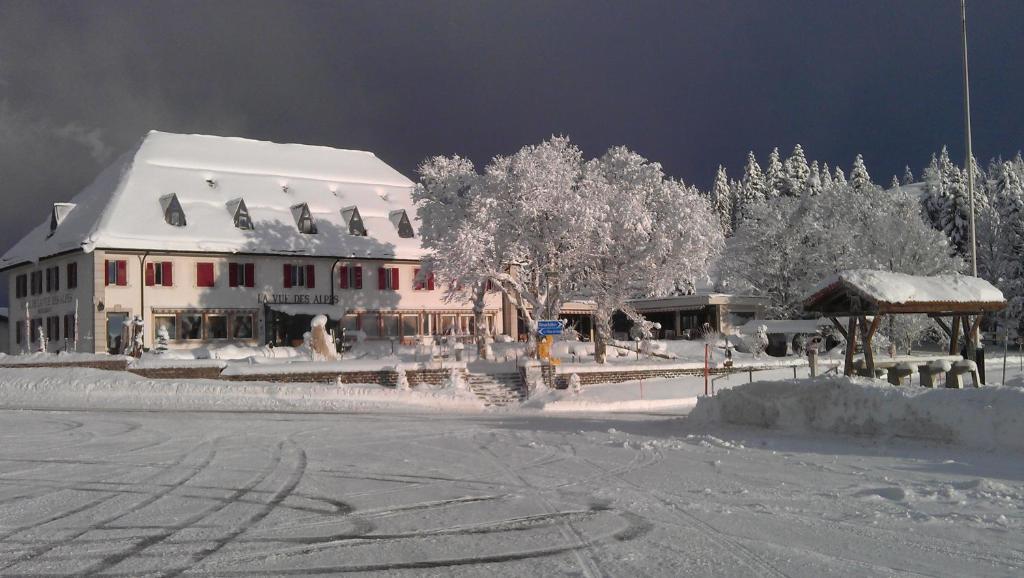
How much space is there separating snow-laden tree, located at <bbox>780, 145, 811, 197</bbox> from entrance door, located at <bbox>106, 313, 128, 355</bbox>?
291 ft

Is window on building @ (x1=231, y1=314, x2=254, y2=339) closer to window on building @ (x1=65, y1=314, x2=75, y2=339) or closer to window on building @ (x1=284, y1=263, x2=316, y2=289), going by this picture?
window on building @ (x1=284, y1=263, x2=316, y2=289)

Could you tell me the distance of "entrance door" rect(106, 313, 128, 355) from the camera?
1619 inches

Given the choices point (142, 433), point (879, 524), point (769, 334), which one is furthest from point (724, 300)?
point (879, 524)

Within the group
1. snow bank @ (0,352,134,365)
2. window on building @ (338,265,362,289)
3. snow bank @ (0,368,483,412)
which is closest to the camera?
snow bank @ (0,368,483,412)

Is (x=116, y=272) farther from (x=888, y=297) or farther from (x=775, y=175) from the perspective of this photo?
(x=775, y=175)

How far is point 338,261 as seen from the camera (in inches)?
1921

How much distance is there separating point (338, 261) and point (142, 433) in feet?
102

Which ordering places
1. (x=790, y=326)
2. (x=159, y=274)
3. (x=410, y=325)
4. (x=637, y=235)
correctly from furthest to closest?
(x=790, y=326) → (x=410, y=325) → (x=159, y=274) → (x=637, y=235)

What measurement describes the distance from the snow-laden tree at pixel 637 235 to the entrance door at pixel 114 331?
22.3 meters

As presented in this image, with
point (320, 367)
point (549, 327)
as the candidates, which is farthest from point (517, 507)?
point (320, 367)

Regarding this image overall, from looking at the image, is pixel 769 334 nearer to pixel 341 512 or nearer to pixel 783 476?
pixel 783 476

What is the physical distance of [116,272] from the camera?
138 ft

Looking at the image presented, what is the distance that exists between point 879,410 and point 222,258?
122 feet

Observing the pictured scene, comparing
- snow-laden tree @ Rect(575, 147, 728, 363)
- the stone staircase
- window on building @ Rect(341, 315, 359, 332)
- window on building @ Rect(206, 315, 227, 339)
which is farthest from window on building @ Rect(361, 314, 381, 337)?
the stone staircase
